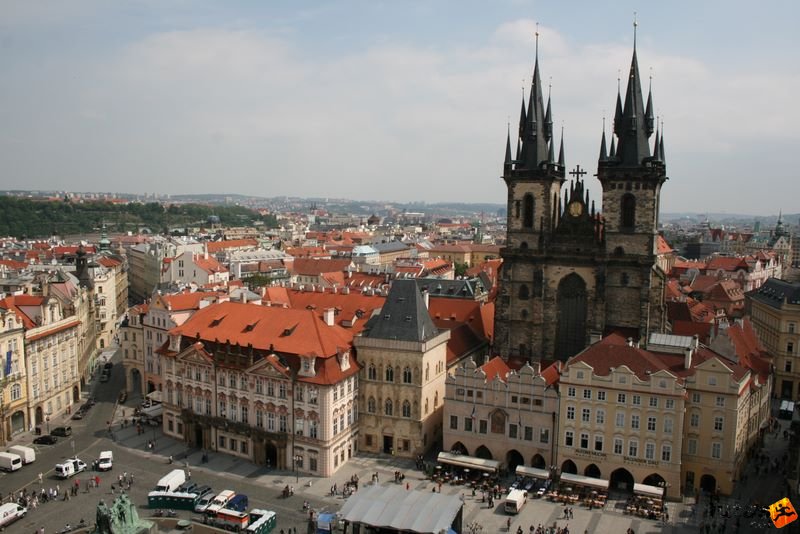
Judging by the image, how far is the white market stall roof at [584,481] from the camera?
63.1m

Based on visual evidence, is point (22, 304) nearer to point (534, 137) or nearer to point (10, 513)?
point (10, 513)

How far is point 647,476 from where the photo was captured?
2512 inches

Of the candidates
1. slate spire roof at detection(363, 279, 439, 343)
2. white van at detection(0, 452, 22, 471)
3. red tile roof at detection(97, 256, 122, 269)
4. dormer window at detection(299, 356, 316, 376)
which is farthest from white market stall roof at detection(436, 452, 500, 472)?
red tile roof at detection(97, 256, 122, 269)

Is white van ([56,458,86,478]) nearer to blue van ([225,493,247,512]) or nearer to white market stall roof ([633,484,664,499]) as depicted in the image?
blue van ([225,493,247,512])

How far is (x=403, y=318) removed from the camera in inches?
2864

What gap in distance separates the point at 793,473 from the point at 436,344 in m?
34.6

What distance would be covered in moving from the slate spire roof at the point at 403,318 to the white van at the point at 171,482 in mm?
22350

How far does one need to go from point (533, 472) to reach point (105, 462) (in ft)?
134

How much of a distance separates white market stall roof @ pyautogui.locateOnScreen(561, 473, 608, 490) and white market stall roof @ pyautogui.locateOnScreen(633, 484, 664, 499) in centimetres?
268

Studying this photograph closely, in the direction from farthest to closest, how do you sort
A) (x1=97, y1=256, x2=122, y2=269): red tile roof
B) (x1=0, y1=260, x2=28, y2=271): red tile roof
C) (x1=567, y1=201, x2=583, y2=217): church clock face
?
(x1=97, y1=256, x2=122, y2=269): red tile roof < (x1=0, y1=260, x2=28, y2=271): red tile roof < (x1=567, y1=201, x2=583, y2=217): church clock face

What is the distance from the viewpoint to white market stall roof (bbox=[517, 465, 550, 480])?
6519cm

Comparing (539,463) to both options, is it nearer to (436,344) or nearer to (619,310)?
(436,344)

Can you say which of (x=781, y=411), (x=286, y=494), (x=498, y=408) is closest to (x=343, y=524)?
(x=286, y=494)
